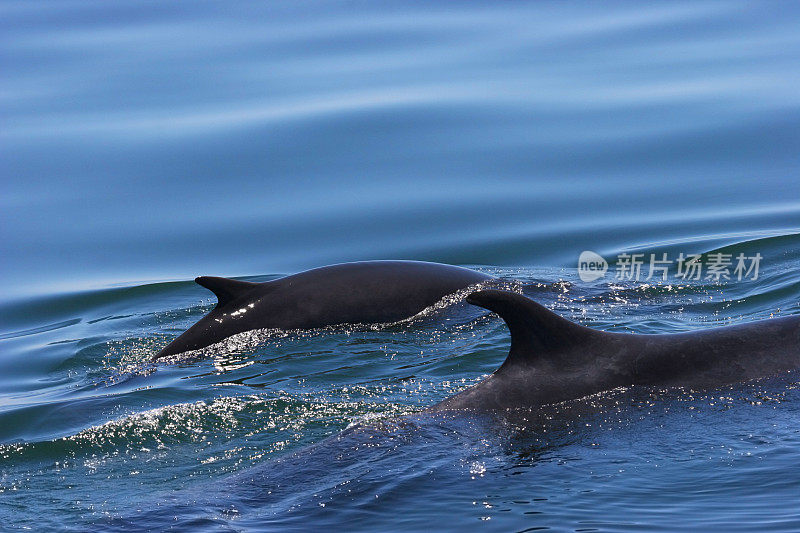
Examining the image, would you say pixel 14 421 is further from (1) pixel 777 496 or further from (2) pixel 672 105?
(2) pixel 672 105

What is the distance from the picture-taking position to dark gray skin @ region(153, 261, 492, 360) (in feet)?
36.9

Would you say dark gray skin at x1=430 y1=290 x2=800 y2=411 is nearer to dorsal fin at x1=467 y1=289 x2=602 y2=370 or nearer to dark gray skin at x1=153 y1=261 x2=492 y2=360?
dorsal fin at x1=467 y1=289 x2=602 y2=370

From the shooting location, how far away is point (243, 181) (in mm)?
17609

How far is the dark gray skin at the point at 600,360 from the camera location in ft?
24.6

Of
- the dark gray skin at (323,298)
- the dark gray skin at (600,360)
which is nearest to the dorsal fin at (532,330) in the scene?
the dark gray skin at (600,360)

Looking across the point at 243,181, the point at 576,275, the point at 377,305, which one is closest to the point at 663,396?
the point at 377,305

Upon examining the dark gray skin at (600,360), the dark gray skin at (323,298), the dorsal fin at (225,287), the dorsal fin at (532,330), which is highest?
the dorsal fin at (225,287)

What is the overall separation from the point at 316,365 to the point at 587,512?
4.36 m

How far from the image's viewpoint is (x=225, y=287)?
11.2 m
